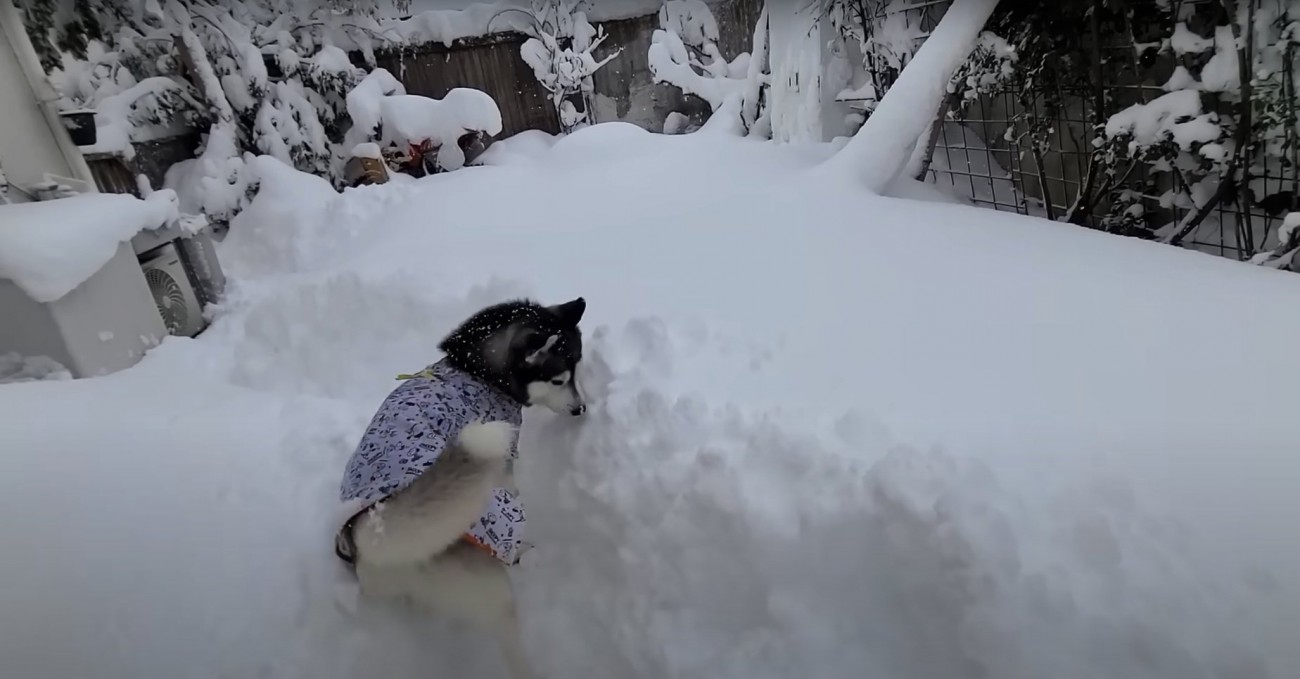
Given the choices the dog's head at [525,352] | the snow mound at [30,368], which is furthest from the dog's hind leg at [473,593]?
the snow mound at [30,368]

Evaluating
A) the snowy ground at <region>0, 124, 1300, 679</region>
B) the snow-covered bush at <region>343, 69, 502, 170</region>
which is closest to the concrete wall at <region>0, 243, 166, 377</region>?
the snowy ground at <region>0, 124, 1300, 679</region>

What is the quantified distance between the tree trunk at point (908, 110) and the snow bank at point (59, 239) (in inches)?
117

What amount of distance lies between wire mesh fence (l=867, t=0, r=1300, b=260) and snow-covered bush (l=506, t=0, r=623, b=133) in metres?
3.24

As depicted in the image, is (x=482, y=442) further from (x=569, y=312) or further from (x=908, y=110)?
(x=908, y=110)

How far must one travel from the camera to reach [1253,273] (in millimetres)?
1517

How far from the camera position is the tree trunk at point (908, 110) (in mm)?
2539

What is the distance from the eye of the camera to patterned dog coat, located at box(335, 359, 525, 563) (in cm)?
105

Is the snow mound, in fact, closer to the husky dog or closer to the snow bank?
the snow bank

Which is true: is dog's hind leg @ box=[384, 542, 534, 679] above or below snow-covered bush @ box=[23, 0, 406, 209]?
below

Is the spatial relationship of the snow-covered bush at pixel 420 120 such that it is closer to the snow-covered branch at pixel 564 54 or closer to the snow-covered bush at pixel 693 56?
the snow-covered branch at pixel 564 54

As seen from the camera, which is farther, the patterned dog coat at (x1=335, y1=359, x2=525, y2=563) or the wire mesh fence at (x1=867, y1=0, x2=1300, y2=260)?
the wire mesh fence at (x1=867, y1=0, x2=1300, y2=260)

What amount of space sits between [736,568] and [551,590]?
0.49 m

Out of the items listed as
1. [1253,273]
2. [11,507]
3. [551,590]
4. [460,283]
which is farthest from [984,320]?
[11,507]

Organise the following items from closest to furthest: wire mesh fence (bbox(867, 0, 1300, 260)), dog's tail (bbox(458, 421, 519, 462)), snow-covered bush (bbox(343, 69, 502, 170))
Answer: dog's tail (bbox(458, 421, 519, 462)) < wire mesh fence (bbox(867, 0, 1300, 260)) < snow-covered bush (bbox(343, 69, 502, 170))
